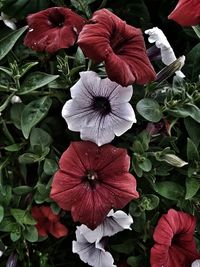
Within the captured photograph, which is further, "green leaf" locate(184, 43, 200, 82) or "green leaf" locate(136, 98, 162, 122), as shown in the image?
"green leaf" locate(184, 43, 200, 82)

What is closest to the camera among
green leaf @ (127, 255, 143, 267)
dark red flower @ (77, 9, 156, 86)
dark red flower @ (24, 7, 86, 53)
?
dark red flower @ (77, 9, 156, 86)

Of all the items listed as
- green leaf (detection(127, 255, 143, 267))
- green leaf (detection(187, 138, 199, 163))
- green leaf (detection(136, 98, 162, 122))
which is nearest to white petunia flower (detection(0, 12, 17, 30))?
green leaf (detection(136, 98, 162, 122))

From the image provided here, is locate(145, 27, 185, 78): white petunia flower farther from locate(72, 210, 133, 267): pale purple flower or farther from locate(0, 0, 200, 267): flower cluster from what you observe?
locate(72, 210, 133, 267): pale purple flower

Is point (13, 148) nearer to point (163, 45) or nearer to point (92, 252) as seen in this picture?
point (92, 252)

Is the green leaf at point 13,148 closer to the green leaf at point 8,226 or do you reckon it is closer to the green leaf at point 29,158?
the green leaf at point 29,158

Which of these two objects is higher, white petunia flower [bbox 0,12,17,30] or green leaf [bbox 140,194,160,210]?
white petunia flower [bbox 0,12,17,30]

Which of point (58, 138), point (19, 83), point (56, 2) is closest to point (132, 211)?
point (58, 138)

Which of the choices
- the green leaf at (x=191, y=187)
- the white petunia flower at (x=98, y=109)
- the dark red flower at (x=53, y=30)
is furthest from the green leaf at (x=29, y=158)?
the green leaf at (x=191, y=187)
